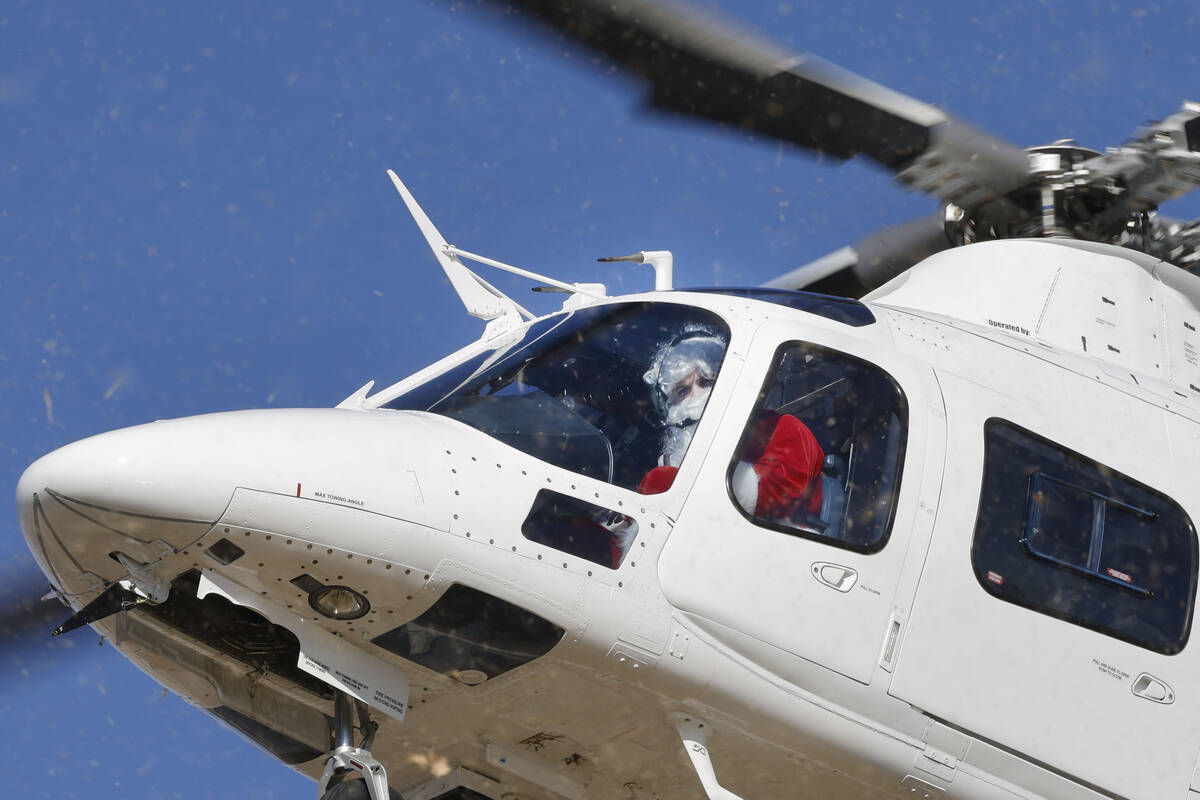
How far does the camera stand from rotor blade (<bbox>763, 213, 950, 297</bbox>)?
341 inches

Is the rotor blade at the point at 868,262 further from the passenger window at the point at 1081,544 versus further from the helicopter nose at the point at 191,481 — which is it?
the helicopter nose at the point at 191,481

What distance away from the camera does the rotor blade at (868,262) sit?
8652 millimetres

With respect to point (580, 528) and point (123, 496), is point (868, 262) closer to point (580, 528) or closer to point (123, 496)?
point (580, 528)

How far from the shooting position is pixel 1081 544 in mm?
6273

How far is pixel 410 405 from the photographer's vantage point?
6.06m

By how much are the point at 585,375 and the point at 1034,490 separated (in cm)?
186

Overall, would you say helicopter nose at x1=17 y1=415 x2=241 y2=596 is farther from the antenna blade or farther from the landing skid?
the antenna blade

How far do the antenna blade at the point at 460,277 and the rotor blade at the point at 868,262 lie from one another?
1.95 metres

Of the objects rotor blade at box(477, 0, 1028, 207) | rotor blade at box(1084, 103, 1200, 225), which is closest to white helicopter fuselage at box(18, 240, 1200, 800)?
rotor blade at box(477, 0, 1028, 207)

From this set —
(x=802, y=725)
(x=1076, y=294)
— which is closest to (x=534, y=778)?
(x=802, y=725)

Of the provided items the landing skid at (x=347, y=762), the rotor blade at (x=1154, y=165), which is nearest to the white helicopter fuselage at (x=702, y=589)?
the landing skid at (x=347, y=762)

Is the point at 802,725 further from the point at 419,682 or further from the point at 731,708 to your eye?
the point at 419,682

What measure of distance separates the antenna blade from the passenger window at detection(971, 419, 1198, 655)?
2.37 meters

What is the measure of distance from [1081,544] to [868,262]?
113 inches
